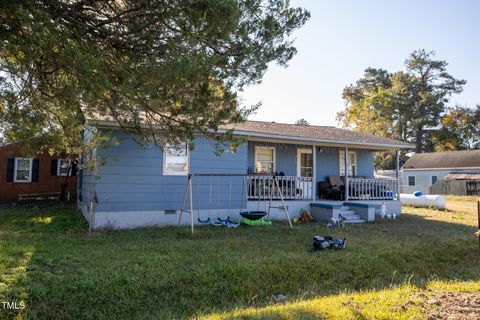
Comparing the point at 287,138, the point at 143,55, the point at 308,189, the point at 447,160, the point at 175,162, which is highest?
the point at 447,160

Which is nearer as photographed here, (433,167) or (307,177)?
(307,177)

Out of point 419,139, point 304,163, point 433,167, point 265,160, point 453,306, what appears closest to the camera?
point 453,306

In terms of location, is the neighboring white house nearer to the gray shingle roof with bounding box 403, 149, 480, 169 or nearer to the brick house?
the gray shingle roof with bounding box 403, 149, 480, 169

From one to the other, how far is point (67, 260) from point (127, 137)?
423 cm

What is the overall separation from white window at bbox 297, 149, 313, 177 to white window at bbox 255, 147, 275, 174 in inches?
53.6

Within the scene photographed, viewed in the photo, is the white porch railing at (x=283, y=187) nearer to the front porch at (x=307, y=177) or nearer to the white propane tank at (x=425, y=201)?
the front porch at (x=307, y=177)

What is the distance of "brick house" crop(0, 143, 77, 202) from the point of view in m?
15.5

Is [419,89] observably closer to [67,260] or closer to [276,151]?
[276,151]

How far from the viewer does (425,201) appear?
17.7 meters

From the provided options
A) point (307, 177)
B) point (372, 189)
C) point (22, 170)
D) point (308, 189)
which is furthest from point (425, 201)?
point (22, 170)

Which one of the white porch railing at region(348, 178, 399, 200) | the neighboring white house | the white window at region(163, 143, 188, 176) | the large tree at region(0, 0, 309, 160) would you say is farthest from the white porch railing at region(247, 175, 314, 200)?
the neighboring white house

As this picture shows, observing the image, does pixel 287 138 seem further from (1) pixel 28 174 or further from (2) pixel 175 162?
(1) pixel 28 174

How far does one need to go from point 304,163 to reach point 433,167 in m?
22.7

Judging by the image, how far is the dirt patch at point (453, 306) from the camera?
3.87m
